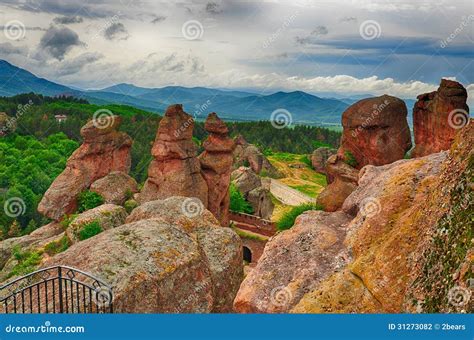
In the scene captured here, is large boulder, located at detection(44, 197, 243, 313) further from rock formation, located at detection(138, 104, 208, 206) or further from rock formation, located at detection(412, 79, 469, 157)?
rock formation, located at detection(138, 104, 208, 206)

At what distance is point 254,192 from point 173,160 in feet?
60.7

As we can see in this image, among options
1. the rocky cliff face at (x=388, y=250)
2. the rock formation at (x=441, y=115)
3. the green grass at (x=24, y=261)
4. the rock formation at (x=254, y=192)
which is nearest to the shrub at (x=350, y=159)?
the rock formation at (x=441, y=115)

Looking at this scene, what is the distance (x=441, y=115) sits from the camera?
3247 cm

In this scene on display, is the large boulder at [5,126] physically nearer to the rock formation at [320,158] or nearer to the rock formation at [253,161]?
the rock formation at [253,161]

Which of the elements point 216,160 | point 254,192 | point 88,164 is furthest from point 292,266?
point 254,192

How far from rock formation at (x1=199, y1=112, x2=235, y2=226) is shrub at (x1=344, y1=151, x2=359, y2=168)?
9866mm

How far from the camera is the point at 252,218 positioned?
47812 mm

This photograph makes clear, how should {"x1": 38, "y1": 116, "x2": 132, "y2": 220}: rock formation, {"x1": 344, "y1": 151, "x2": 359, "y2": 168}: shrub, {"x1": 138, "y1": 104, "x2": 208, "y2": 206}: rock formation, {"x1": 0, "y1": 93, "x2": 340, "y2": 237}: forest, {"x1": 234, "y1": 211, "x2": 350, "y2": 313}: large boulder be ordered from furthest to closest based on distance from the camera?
{"x1": 0, "y1": 93, "x2": 340, "y2": 237}: forest → {"x1": 138, "y1": 104, "x2": 208, "y2": 206}: rock formation → {"x1": 38, "y1": 116, "x2": 132, "y2": 220}: rock formation → {"x1": 344, "y1": 151, "x2": 359, "y2": 168}: shrub → {"x1": 234, "y1": 211, "x2": 350, "y2": 313}: large boulder

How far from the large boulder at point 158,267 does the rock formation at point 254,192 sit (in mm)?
35536

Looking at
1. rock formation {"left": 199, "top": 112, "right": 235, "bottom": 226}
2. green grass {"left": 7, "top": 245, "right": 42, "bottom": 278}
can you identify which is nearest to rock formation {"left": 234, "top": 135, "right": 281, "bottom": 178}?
rock formation {"left": 199, "top": 112, "right": 235, "bottom": 226}

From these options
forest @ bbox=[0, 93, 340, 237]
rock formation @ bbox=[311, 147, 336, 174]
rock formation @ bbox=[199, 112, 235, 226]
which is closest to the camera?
rock formation @ bbox=[199, 112, 235, 226]

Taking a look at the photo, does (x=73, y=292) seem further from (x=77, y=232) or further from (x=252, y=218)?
(x=252, y=218)

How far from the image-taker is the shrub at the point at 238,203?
5234cm

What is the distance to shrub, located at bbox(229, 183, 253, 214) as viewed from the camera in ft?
172
